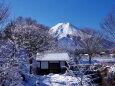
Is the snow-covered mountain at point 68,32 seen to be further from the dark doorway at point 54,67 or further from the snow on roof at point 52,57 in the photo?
the dark doorway at point 54,67

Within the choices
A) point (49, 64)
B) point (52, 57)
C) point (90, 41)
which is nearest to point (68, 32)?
point (90, 41)

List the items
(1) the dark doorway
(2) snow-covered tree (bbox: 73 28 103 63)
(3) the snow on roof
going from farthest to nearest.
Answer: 1. (2) snow-covered tree (bbox: 73 28 103 63)
2. (1) the dark doorway
3. (3) the snow on roof

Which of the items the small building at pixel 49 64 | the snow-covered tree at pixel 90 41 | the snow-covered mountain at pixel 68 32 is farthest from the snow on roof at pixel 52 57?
the snow-covered tree at pixel 90 41

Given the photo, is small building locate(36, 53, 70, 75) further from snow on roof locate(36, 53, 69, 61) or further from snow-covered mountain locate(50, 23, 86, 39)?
snow-covered mountain locate(50, 23, 86, 39)

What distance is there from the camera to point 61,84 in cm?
1055

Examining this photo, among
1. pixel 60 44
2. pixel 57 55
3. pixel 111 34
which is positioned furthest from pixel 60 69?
pixel 60 44

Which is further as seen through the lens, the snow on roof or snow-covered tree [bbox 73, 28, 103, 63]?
snow-covered tree [bbox 73, 28, 103, 63]

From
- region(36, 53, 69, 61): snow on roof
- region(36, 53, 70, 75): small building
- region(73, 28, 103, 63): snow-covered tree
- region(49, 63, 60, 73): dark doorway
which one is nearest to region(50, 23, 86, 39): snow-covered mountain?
region(73, 28, 103, 63): snow-covered tree

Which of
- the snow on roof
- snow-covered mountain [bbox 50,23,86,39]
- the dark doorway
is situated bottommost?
the dark doorway

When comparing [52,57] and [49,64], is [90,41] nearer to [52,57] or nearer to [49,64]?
[52,57]

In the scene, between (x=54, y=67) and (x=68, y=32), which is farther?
(x=68, y=32)

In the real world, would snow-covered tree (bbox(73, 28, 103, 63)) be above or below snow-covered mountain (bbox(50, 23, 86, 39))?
below

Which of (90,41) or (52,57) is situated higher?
(90,41)

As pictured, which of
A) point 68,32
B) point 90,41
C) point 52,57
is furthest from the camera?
point 68,32
